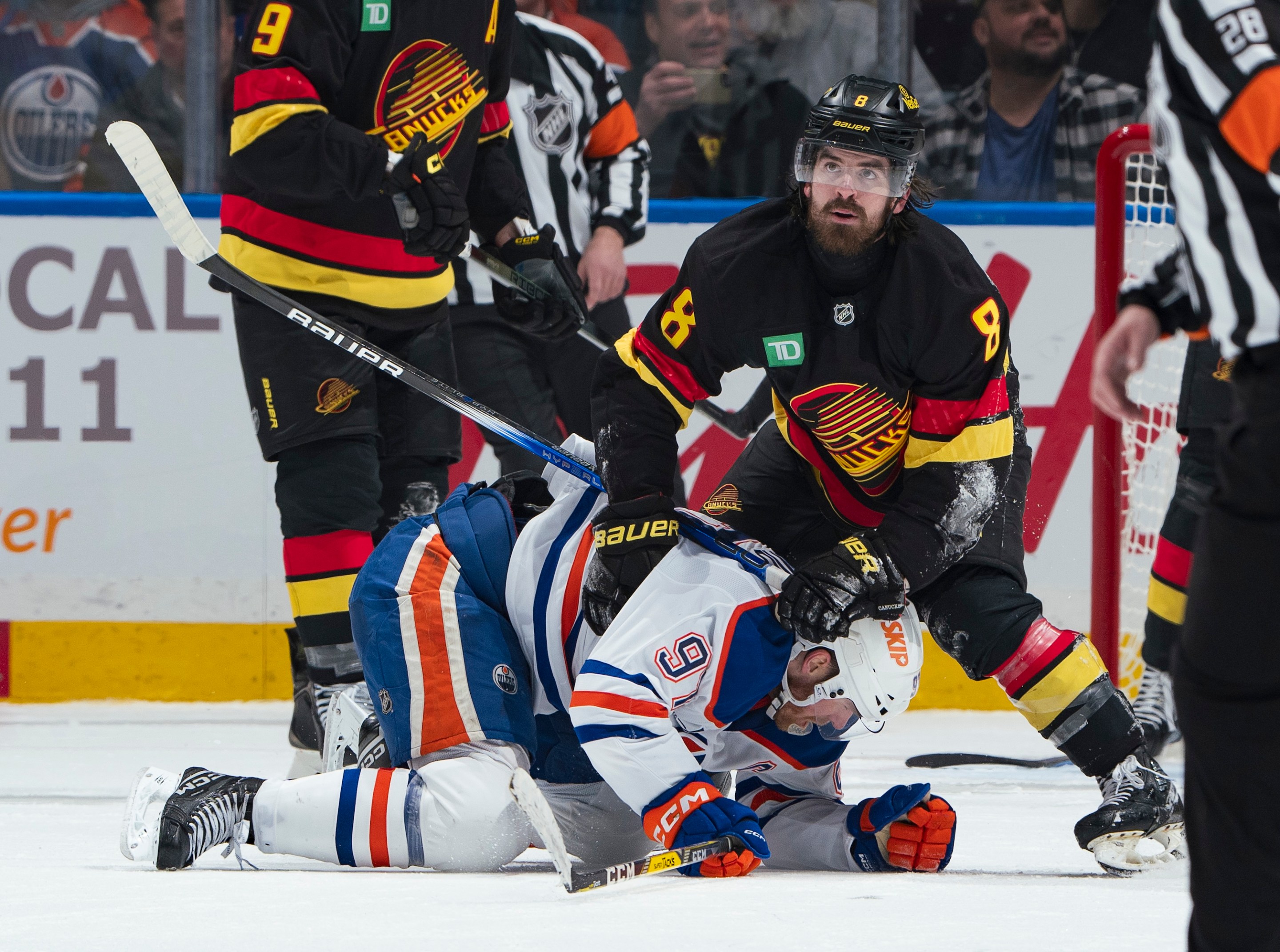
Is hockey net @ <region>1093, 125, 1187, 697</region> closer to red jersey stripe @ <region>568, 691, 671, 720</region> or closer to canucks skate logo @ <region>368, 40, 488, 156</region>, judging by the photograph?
canucks skate logo @ <region>368, 40, 488, 156</region>

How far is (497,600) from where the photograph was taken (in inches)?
90.1

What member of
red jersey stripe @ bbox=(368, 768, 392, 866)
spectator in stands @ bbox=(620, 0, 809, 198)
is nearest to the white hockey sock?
red jersey stripe @ bbox=(368, 768, 392, 866)

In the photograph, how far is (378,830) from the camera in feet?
6.82

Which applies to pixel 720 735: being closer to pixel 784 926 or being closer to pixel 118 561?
pixel 784 926

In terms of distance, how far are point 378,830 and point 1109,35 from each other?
2.90 metres

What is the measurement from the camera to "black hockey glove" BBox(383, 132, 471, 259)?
2.80 m

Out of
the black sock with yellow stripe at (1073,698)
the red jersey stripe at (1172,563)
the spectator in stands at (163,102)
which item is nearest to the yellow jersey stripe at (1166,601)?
the red jersey stripe at (1172,563)

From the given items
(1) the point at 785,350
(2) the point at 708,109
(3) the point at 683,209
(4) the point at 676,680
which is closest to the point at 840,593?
(4) the point at 676,680

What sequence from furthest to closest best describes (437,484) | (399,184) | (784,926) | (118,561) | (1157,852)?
(118,561)
(437,484)
(399,184)
(1157,852)
(784,926)

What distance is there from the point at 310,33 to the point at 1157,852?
1803 mm

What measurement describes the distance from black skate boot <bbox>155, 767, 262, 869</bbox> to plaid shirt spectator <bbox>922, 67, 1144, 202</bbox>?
2513 millimetres

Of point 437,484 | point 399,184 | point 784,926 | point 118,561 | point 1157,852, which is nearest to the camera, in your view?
point 784,926

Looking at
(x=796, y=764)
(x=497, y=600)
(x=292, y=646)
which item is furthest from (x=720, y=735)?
(x=292, y=646)

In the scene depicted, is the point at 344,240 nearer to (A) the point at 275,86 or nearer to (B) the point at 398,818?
(A) the point at 275,86
